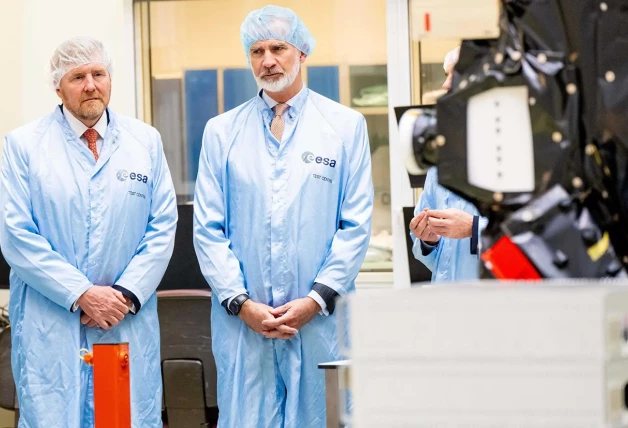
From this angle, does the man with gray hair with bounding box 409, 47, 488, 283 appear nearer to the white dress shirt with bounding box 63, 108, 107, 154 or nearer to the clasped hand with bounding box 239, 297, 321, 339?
the clasped hand with bounding box 239, 297, 321, 339

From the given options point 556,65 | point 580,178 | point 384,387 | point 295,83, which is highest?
point 295,83

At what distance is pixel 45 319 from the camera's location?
124 inches

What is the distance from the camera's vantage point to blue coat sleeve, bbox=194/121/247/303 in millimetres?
3008

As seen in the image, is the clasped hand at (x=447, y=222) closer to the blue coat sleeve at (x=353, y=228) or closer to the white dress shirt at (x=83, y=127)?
the blue coat sleeve at (x=353, y=228)

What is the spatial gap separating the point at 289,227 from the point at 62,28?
2.30 m

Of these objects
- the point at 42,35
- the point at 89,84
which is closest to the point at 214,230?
the point at 89,84

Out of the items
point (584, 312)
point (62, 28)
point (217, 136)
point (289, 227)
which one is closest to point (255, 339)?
point (289, 227)

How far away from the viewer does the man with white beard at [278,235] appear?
3004mm

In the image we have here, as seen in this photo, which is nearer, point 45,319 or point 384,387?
point 384,387

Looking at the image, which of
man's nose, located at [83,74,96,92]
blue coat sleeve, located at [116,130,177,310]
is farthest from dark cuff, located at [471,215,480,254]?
man's nose, located at [83,74,96,92]

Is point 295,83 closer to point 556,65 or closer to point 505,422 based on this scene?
point 556,65

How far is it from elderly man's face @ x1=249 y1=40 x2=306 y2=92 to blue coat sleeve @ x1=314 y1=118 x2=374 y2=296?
272mm

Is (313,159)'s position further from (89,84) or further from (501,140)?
(501,140)

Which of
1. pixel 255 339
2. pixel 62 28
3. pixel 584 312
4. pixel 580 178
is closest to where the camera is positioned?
pixel 584 312
